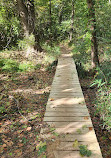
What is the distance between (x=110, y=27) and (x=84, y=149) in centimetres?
1285

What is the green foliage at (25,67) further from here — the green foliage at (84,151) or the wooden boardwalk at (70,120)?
the green foliage at (84,151)

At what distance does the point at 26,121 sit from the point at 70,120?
4.39 feet

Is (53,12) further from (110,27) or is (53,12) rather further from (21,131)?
(21,131)

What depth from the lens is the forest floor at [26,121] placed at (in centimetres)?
269

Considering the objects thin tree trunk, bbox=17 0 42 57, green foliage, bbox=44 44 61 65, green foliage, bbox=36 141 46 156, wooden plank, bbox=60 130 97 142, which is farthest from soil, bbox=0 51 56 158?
thin tree trunk, bbox=17 0 42 57

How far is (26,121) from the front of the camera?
360 cm

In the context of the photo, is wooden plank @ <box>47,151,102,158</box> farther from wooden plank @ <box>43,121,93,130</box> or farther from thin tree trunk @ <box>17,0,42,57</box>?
thin tree trunk @ <box>17,0,42,57</box>

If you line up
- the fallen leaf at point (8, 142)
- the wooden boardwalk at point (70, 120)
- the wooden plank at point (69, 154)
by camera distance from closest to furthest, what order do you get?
the wooden plank at point (69, 154), the wooden boardwalk at point (70, 120), the fallen leaf at point (8, 142)

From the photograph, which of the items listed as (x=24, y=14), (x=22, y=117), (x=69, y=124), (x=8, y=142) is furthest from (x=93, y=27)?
(x=8, y=142)

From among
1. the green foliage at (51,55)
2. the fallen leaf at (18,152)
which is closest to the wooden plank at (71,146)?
the fallen leaf at (18,152)

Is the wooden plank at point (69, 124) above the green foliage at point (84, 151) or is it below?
above

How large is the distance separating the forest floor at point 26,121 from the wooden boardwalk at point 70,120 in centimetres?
35

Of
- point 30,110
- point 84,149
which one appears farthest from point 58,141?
point 30,110

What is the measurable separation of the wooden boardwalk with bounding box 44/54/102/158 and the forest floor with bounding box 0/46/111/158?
354 millimetres
